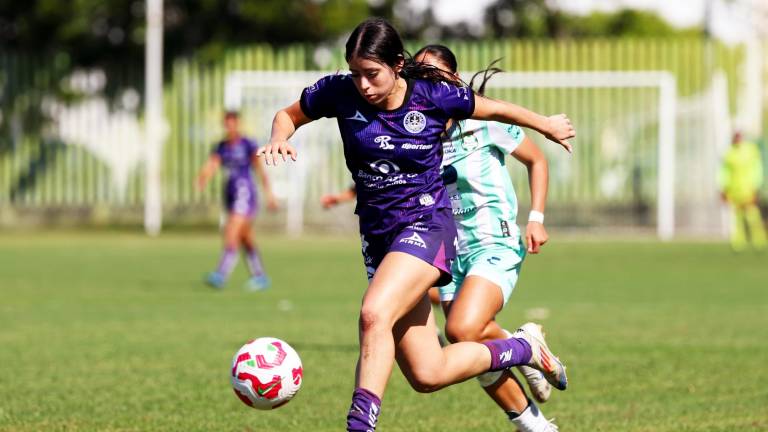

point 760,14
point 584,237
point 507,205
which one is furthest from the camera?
point 760,14

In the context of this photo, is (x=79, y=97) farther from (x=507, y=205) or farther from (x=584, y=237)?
(x=507, y=205)

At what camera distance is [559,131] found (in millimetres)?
6172

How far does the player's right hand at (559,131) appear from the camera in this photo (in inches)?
242

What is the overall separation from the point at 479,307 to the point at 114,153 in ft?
88.2

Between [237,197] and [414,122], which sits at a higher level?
[414,122]

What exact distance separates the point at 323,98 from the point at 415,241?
784 mm

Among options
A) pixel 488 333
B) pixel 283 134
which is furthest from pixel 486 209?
pixel 283 134

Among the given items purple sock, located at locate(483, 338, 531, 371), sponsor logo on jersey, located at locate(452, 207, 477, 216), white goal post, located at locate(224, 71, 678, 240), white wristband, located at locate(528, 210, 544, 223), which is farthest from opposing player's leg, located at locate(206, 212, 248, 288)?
white goal post, located at locate(224, 71, 678, 240)

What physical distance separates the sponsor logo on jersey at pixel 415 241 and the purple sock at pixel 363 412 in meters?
0.69

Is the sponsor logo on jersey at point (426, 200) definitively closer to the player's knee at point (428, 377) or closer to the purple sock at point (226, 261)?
the player's knee at point (428, 377)

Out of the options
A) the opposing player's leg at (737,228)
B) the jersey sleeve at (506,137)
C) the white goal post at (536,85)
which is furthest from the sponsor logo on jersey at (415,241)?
the white goal post at (536,85)

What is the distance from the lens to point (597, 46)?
32.4 metres

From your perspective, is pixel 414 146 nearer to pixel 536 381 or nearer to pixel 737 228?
pixel 536 381

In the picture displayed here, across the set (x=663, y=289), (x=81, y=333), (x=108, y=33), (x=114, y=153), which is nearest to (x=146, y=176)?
(x=114, y=153)
